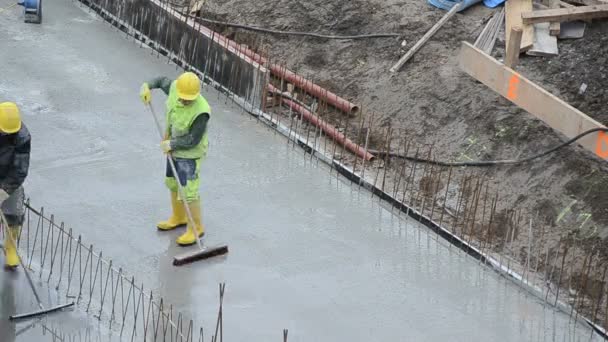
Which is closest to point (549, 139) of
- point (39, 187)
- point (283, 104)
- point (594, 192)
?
point (594, 192)

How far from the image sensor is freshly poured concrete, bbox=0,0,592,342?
9.09 m

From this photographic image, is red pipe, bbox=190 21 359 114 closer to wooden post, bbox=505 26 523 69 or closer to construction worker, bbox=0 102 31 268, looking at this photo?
wooden post, bbox=505 26 523 69

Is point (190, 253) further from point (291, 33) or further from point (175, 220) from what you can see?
point (291, 33)

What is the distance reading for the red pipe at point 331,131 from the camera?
11.7 metres

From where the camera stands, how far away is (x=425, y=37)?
13078mm

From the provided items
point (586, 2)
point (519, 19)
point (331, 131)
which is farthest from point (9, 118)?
point (586, 2)

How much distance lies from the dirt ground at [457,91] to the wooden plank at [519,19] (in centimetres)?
21

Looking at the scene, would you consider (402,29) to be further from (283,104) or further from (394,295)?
(394,295)

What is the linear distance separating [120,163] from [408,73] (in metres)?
3.47

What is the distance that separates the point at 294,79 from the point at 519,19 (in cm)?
252

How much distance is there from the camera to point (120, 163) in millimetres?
11258

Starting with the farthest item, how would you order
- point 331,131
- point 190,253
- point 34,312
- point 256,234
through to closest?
point 331,131
point 256,234
point 190,253
point 34,312

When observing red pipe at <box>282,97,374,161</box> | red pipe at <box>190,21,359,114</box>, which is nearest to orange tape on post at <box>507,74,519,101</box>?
red pipe at <box>282,97,374,161</box>

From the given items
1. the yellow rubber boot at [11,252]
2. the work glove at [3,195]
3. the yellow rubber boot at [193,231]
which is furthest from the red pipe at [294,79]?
the work glove at [3,195]
